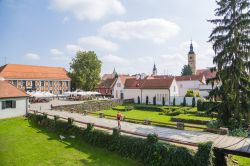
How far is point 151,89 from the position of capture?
154ft

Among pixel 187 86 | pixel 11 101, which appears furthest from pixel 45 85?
pixel 187 86

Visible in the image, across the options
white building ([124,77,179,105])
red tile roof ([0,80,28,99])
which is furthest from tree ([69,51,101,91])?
red tile roof ([0,80,28,99])

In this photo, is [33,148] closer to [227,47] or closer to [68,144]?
[68,144]

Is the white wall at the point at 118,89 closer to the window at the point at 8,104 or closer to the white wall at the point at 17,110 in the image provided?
the white wall at the point at 17,110

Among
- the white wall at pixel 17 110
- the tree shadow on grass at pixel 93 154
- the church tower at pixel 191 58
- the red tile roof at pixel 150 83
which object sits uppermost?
the church tower at pixel 191 58

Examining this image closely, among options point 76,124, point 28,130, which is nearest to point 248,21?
point 76,124

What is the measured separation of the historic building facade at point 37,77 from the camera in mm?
60219

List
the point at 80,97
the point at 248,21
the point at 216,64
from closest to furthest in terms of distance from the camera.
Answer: the point at 248,21, the point at 216,64, the point at 80,97

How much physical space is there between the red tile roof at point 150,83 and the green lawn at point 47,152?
2840cm

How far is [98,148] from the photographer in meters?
18.0

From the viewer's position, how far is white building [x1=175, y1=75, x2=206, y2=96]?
60.6 m

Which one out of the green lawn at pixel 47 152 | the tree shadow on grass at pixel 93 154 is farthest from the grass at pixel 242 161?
the green lawn at pixel 47 152

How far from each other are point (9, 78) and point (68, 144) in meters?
47.8

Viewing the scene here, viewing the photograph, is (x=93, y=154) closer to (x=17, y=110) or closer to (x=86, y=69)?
(x=17, y=110)
